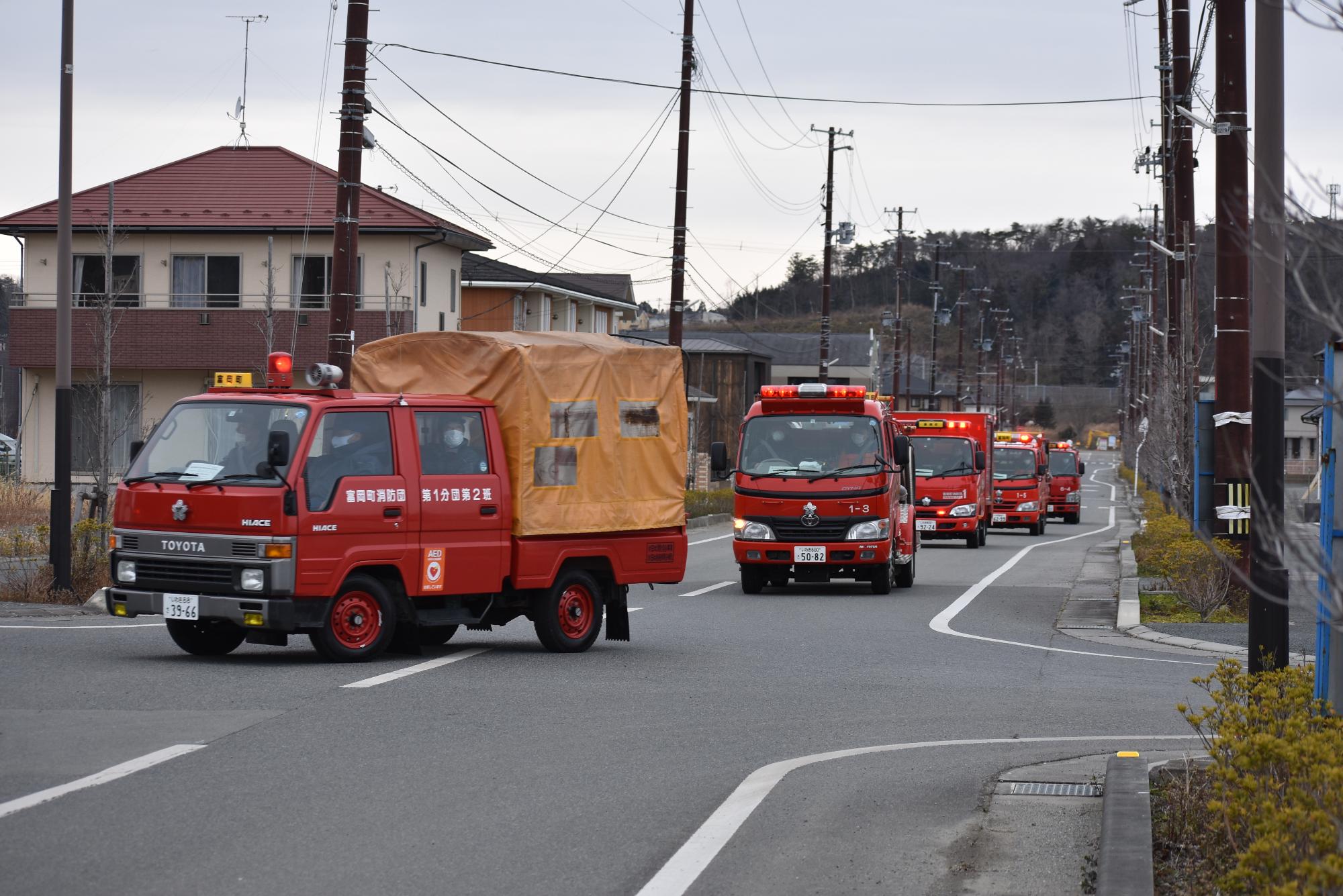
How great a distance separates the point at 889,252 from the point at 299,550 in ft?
583

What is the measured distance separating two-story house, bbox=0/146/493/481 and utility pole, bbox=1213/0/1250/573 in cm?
2670

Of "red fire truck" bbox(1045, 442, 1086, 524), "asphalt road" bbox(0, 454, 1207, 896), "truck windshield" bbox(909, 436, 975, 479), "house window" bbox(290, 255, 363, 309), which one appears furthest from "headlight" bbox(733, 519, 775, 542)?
"red fire truck" bbox(1045, 442, 1086, 524)

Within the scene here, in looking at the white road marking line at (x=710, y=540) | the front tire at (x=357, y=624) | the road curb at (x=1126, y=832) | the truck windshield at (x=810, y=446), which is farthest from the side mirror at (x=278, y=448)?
the white road marking line at (x=710, y=540)

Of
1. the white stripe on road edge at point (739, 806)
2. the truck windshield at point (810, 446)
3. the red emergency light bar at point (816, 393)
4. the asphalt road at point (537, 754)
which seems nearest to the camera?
the white stripe on road edge at point (739, 806)

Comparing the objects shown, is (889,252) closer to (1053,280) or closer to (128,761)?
(1053,280)

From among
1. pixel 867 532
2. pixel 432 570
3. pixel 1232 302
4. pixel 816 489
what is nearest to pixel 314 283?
pixel 816 489

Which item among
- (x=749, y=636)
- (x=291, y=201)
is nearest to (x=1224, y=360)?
(x=749, y=636)

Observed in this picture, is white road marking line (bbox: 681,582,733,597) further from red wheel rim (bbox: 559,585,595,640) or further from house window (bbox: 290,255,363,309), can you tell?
house window (bbox: 290,255,363,309)

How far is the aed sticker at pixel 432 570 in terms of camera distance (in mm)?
12930

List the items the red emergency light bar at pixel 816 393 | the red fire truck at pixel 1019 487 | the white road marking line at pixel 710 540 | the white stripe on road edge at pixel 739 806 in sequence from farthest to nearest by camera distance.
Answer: the red fire truck at pixel 1019 487, the white road marking line at pixel 710 540, the red emergency light bar at pixel 816 393, the white stripe on road edge at pixel 739 806

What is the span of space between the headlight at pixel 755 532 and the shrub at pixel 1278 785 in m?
13.6

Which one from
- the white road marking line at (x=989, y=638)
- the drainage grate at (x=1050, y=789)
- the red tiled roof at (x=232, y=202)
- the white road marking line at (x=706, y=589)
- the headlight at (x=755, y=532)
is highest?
the red tiled roof at (x=232, y=202)

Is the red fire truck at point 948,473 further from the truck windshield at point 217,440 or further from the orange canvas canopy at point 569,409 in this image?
the truck windshield at point 217,440

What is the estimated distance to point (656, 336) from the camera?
329 ft
